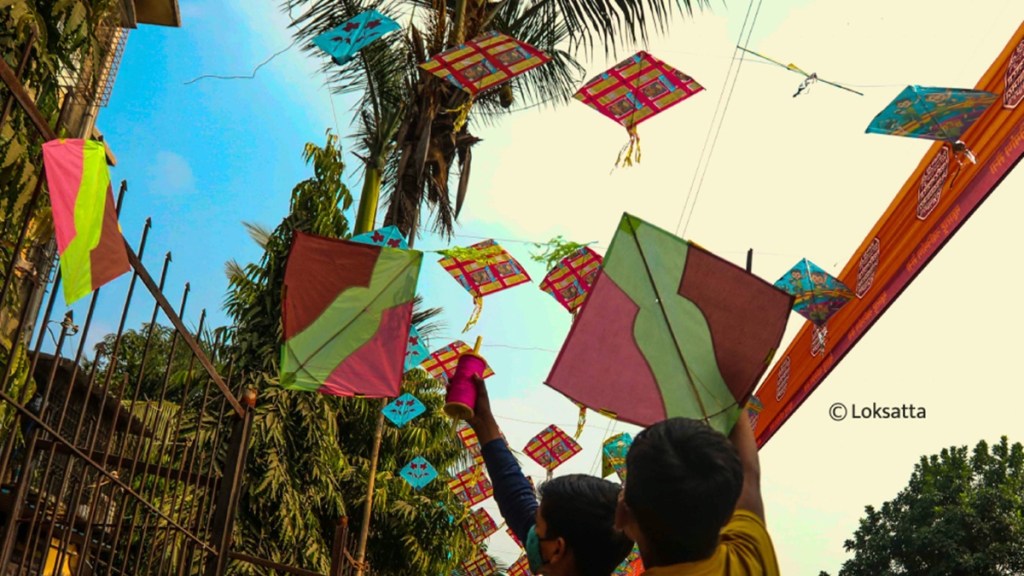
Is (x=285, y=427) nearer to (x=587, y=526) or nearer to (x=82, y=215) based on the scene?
(x=82, y=215)

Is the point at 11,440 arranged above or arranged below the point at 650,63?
below

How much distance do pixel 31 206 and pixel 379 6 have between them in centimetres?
850

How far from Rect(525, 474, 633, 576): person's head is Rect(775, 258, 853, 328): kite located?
6651mm

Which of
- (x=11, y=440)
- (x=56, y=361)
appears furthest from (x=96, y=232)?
(x=11, y=440)

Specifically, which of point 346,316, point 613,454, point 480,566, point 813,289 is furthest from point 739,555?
point 480,566

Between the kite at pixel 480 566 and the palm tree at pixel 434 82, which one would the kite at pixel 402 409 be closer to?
the palm tree at pixel 434 82

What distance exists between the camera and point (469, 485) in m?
14.9

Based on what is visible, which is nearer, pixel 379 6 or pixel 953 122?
pixel 953 122

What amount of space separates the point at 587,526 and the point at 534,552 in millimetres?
124

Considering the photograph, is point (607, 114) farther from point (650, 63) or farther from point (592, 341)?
point (592, 341)

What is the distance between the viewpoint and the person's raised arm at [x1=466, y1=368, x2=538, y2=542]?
2.01m

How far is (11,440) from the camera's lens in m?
2.13

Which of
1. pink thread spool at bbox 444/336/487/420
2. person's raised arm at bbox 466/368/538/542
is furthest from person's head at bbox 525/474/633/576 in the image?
pink thread spool at bbox 444/336/487/420

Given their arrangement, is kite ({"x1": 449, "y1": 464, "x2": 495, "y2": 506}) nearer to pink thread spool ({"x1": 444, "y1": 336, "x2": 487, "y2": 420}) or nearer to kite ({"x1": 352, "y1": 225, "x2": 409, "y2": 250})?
kite ({"x1": 352, "y1": 225, "x2": 409, "y2": 250})
